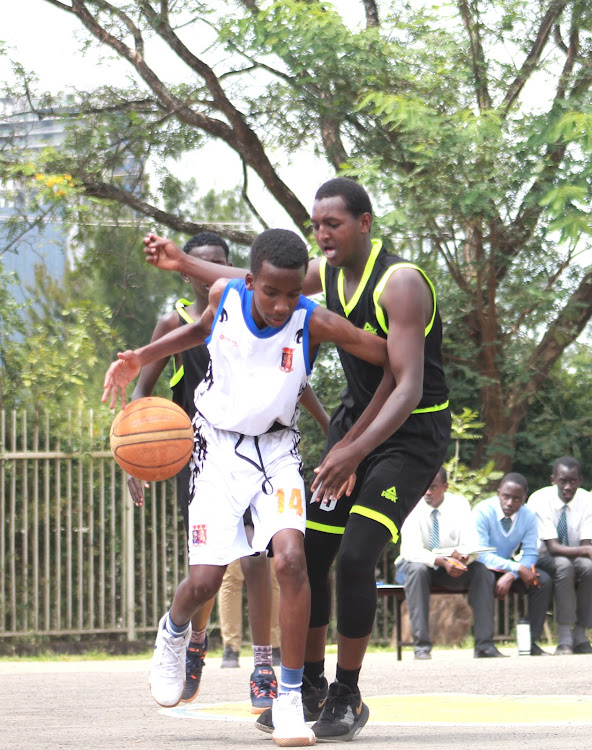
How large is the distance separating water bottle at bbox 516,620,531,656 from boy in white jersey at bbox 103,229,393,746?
19.6 feet

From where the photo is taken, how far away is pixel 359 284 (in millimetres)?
4844

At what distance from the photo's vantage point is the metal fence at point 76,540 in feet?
38.2

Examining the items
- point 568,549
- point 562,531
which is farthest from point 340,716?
point 562,531

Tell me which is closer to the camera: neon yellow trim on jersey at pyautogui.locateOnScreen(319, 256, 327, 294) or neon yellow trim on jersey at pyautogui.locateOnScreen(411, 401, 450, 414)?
neon yellow trim on jersey at pyautogui.locateOnScreen(411, 401, 450, 414)

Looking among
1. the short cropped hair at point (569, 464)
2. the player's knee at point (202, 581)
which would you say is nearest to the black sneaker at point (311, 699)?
the player's knee at point (202, 581)

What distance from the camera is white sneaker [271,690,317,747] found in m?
4.25

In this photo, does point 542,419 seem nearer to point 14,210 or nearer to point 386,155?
point 386,155

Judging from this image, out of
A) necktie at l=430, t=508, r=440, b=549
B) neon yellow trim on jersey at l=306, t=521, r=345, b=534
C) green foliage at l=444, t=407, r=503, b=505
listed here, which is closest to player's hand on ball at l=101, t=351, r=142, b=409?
neon yellow trim on jersey at l=306, t=521, r=345, b=534

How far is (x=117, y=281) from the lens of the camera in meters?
16.3

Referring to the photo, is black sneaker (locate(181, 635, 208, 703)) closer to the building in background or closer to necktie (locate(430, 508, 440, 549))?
necktie (locate(430, 508, 440, 549))

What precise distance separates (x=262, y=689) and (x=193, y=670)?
0.33 meters

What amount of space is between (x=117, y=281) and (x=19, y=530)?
17.3 ft

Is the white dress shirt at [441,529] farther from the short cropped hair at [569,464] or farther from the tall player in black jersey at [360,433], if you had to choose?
the tall player in black jersey at [360,433]

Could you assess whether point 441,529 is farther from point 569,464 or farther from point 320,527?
point 320,527
